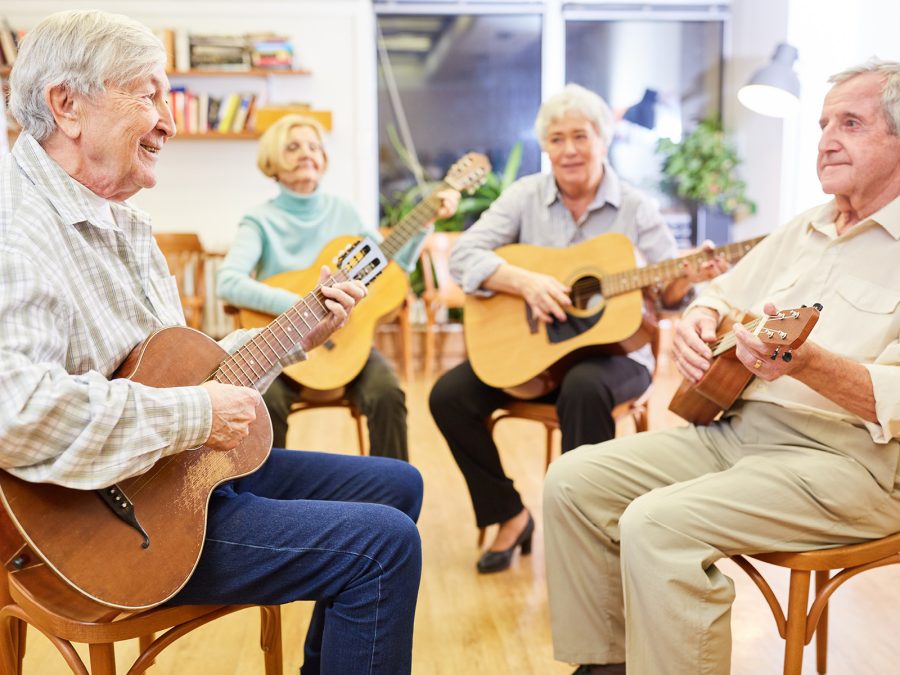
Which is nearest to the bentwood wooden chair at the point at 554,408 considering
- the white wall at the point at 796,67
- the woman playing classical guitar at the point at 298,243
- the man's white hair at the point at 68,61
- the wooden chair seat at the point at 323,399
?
the woman playing classical guitar at the point at 298,243

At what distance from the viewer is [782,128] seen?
522cm

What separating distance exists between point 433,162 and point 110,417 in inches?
208

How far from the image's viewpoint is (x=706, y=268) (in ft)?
7.13

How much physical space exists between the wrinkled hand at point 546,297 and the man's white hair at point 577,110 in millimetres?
484

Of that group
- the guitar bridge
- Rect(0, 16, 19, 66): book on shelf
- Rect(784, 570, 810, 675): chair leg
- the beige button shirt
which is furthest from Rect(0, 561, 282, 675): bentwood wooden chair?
Rect(0, 16, 19, 66): book on shelf

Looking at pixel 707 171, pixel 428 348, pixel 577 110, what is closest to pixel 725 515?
pixel 577 110

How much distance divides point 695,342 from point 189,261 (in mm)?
4499

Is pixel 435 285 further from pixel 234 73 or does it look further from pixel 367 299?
pixel 367 299

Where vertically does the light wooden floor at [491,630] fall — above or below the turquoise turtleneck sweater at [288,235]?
below

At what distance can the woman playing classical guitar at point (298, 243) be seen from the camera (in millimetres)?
2486

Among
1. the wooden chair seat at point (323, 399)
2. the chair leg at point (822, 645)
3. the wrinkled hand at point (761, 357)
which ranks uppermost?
the wrinkled hand at point (761, 357)

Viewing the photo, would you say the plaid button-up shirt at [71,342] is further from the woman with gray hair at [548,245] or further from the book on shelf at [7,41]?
the book on shelf at [7,41]

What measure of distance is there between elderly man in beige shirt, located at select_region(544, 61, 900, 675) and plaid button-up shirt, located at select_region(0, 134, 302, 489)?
0.82 meters

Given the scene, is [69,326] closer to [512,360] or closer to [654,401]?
[512,360]
